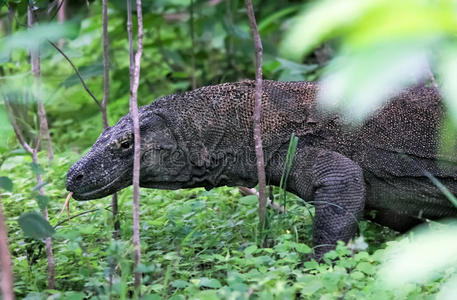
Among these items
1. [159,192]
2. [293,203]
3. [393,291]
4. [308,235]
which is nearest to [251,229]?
[308,235]

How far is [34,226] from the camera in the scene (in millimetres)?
3303

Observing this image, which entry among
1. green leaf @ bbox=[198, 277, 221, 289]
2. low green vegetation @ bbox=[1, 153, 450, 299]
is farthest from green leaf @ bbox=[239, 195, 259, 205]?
green leaf @ bbox=[198, 277, 221, 289]

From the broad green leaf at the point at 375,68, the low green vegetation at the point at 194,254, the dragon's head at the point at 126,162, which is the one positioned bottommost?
the low green vegetation at the point at 194,254

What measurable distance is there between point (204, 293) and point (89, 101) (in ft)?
17.4

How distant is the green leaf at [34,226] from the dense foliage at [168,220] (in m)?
0.11

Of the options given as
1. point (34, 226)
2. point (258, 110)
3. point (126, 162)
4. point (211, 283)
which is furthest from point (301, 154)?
A: point (34, 226)

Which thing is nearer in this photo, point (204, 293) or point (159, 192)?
point (204, 293)

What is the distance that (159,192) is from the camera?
5871 millimetres

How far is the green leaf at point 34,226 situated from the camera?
330 centimetres

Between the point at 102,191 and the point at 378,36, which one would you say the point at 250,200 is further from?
the point at 378,36

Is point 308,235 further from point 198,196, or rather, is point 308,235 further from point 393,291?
point 393,291

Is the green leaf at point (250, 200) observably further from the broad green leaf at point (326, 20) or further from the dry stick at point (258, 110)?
the broad green leaf at point (326, 20)

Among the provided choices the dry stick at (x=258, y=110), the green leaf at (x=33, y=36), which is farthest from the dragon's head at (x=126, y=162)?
the green leaf at (x=33, y=36)

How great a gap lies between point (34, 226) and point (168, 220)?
1604 millimetres
